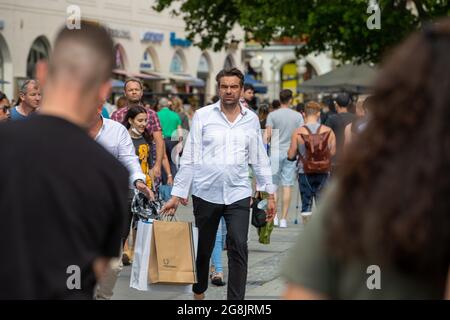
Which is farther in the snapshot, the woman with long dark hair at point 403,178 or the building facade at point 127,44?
the building facade at point 127,44

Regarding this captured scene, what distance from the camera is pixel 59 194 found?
10.5 feet

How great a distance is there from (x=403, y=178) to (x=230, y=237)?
6037 millimetres

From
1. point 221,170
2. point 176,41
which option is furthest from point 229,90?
point 176,41

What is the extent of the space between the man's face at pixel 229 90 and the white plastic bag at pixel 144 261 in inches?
39.2

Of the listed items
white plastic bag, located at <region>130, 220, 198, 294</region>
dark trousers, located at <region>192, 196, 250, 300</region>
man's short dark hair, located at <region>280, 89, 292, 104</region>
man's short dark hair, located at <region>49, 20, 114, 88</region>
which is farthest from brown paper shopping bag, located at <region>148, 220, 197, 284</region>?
man's short dark hair, located at <region>280, 89, 292, 104</region>

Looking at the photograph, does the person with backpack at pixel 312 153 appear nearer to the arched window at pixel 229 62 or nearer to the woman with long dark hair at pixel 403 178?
the woman with long dark hair at pixel 403 178


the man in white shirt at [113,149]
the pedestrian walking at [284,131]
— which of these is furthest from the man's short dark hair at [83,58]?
the pedestrian walking at [284,131]

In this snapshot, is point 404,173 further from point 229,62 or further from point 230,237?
point 229,62

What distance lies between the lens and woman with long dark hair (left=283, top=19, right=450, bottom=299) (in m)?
2.54

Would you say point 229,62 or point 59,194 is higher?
point 229,62

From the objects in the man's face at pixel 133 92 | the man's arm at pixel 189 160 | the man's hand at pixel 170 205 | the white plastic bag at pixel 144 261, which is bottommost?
the white plastic bag at pixel 144 261

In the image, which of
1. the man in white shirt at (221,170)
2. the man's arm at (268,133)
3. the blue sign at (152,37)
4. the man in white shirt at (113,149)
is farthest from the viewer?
the blue sign at (152,37)

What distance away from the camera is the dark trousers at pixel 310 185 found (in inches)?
579

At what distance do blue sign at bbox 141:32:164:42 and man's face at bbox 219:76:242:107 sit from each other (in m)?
44.3
